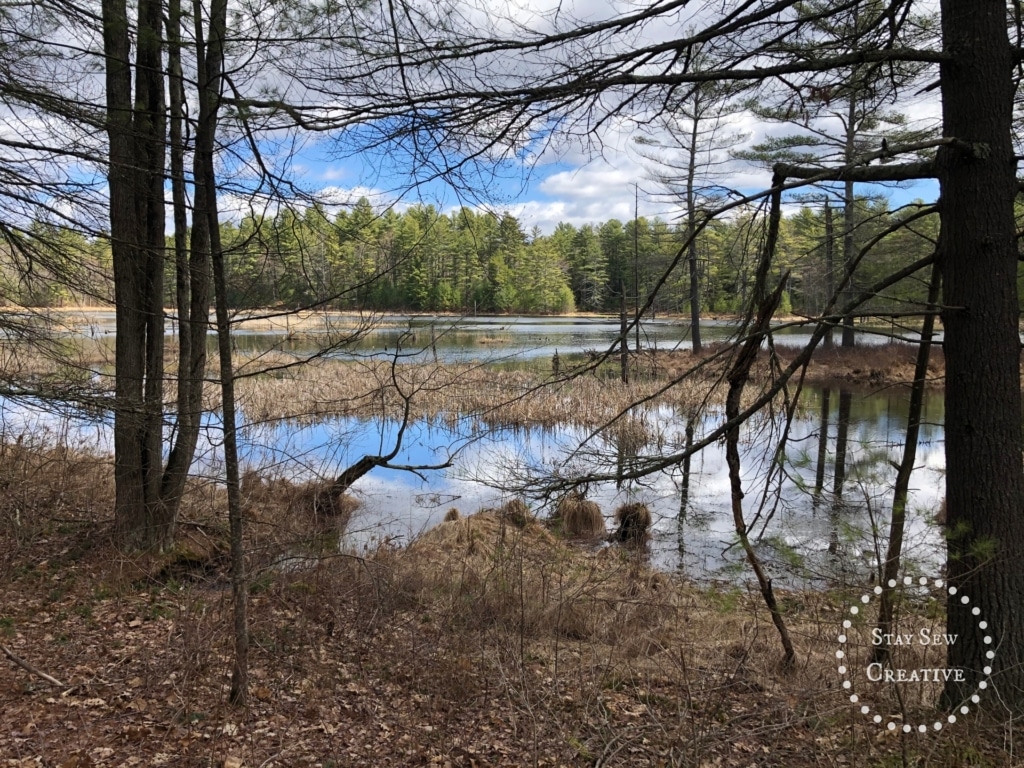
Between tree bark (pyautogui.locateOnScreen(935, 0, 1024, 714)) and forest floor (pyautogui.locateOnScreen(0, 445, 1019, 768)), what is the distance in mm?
535

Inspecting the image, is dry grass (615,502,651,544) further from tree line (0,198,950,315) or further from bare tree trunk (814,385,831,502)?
tree line (0,198,950,315)

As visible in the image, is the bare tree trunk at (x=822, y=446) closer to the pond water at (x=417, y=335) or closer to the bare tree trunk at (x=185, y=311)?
the pond water at (x=417, y=335)

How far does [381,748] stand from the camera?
3.59 metres

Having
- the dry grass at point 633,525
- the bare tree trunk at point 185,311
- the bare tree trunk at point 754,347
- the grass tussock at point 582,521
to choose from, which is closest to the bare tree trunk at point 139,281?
the bare tree trunk at point 185,311

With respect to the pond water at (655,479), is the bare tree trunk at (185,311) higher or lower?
higher

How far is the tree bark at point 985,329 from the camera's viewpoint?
9.70 ft

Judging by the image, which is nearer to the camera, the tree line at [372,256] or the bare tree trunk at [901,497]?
the bare tree trunk at [901,497]

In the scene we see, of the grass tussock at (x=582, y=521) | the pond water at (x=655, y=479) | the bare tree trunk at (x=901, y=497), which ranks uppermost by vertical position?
the bare tree trunk at (x=901, y=497)

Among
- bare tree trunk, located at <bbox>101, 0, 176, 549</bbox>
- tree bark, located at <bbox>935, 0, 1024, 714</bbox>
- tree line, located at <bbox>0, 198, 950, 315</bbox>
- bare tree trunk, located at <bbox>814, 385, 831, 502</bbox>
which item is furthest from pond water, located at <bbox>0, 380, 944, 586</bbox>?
tree line, located at <bbox>0, 198, 950, 315</bbox>

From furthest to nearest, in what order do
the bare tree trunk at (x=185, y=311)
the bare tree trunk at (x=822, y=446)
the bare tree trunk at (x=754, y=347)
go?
the bare tree trunk at (x=185, y=311) → the bare tree trunk at (x=822, y=446) → the bare tree trunk at (x=754, y=347)

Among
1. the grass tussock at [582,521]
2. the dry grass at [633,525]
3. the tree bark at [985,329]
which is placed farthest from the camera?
the grass tussock at [582,521]

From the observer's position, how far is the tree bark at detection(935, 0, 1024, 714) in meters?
2.96

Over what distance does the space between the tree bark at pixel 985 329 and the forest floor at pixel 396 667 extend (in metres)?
0.53

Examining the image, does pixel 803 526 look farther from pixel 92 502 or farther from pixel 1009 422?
pixel 92 502
